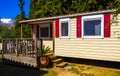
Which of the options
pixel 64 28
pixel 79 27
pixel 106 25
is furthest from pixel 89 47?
pixel 64 28

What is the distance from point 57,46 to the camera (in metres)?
15.0

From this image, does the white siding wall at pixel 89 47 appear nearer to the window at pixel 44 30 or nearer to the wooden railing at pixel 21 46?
the wooden railing at pixel 21 46

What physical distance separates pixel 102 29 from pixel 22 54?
5775mm

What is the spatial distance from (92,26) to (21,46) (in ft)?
16.6

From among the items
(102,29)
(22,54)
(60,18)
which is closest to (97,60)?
(102,29)

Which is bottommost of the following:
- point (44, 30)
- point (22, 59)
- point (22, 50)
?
point (22, 59)

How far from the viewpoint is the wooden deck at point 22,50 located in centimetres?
1344

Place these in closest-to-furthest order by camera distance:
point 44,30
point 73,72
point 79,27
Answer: point 73,72
point 79,27
point 44,30

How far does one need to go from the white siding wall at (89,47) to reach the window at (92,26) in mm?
363

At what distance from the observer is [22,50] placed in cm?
1441

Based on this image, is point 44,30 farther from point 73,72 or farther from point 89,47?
point 73,72

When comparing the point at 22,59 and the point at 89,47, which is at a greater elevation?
the point at 89,47

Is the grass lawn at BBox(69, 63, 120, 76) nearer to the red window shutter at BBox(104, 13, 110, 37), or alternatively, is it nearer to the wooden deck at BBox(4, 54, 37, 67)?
the red window shutter at BBox(104, 13, 110, 37)

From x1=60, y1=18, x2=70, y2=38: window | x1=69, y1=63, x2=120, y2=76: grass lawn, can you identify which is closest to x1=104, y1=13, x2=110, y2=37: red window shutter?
x1=69, y1=63, x2=120, y2=76: grass lawn
